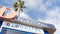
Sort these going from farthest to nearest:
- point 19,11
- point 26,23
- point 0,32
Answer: point 19,11, point 26,23, point 0,32

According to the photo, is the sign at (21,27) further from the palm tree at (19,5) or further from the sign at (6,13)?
the palm tree at (19,5)

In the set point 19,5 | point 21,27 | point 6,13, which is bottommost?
point 21,27

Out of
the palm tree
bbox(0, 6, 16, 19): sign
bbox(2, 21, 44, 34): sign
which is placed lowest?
bbox(2, 21, 44, 34): sign

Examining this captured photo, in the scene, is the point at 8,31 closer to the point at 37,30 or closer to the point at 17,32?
the point at 17,32

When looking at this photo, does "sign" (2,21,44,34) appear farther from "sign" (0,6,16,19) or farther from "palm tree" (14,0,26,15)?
"palm tree" (14,0,26,15)

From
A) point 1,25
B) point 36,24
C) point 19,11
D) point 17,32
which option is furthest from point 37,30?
point 19,11

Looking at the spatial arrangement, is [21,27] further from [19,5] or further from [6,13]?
[19,5]

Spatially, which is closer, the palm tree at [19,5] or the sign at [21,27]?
the sign at [21,27]

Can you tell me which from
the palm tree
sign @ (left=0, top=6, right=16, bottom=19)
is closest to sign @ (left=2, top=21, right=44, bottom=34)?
sign @ (left=0, top=6, right=16, bottom=19)

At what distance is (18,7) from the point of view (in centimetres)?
4653

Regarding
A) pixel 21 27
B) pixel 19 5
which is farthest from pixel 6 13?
pixel 19 5

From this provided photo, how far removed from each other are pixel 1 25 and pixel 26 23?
3696 millimetres

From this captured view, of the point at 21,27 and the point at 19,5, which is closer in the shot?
the point at 21,27

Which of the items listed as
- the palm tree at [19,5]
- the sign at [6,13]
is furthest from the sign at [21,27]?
the palm tree at [19,5]
